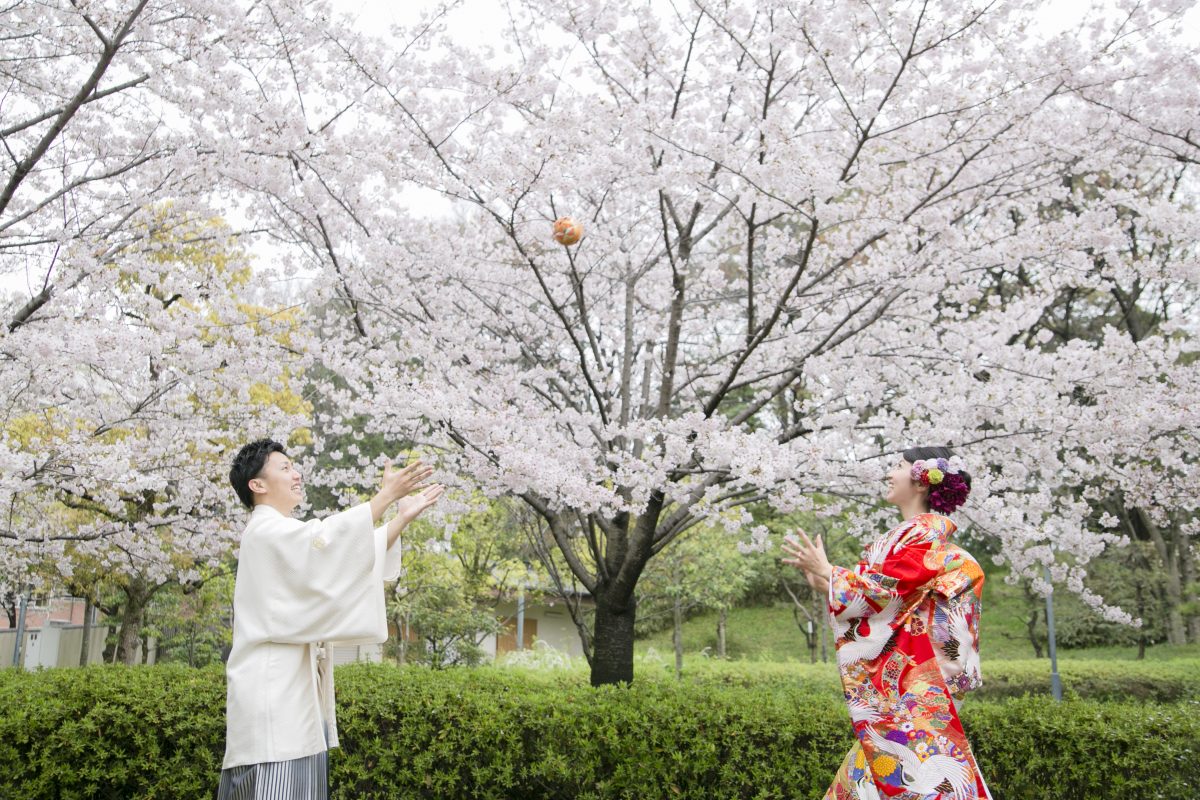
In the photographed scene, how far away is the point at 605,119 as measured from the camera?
17.1 feet

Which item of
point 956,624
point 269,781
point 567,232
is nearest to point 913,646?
point 956,624

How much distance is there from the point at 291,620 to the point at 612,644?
3156 mm

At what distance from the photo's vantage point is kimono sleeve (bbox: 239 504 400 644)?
2.45m

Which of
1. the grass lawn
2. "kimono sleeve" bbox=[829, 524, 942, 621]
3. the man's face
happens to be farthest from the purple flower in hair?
the grass lawn

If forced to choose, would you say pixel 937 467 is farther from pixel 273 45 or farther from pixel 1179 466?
pixel 273 45

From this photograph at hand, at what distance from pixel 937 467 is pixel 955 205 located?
336 centimetres

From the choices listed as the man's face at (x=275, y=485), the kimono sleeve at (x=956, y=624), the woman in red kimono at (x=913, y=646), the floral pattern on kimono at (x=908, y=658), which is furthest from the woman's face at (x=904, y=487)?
the man's face at (x=275, y=485)

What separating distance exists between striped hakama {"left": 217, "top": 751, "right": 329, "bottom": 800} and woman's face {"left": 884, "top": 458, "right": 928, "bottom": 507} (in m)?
2.02

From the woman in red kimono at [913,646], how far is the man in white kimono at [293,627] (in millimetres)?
1261

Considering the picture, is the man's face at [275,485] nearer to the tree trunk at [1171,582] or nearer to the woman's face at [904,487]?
the woman's face at [904,487]

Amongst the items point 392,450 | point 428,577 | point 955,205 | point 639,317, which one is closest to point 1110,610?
point 955,205

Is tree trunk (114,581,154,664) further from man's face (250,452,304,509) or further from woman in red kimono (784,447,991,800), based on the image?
woman in red kimono (784,447,991,800)

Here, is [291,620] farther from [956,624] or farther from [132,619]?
[132,619]

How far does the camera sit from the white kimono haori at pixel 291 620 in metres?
2.42
